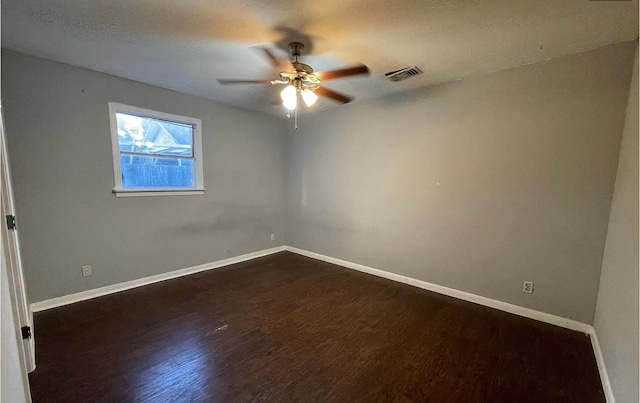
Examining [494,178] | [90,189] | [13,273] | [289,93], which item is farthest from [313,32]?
[90,189]

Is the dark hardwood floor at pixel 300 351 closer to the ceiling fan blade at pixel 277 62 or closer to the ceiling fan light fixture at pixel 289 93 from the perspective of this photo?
the ceiling fan light fixture at pixel 289 93

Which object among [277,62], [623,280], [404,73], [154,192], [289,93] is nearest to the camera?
[623,280]

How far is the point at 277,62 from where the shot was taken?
8.17ft

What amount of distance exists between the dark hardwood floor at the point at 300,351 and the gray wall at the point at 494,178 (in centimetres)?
49

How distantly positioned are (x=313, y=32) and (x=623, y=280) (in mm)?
2688

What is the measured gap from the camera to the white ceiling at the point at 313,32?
1.69 m

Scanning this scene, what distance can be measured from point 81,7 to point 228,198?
2.66m

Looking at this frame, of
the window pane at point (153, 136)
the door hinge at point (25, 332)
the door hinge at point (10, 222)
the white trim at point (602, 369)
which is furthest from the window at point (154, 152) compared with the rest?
the white trim at point (602, 369)

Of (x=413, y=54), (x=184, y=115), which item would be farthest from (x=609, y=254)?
(x=184, y=115)

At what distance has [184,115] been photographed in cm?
346

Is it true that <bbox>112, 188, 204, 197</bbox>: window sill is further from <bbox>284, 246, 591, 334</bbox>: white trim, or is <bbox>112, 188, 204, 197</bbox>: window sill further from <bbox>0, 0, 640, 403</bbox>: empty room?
<bbox>284, 246, 591, 334</bbox>: white trim

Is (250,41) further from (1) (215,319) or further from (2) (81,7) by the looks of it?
(1) (215,319)

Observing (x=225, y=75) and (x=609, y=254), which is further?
(x=225, y=75)

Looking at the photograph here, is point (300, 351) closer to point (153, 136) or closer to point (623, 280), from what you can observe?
point (623, 280)
